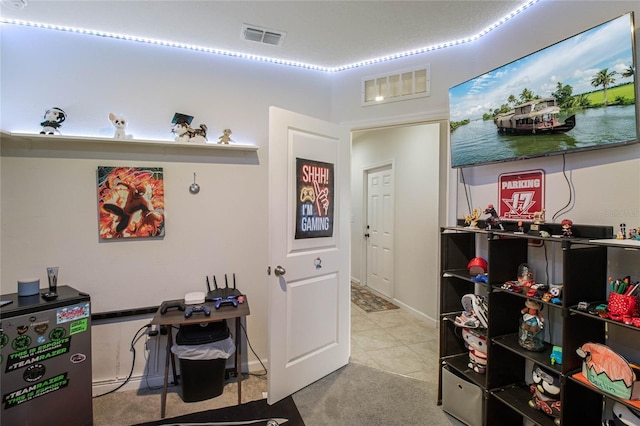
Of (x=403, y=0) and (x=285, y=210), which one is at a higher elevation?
(x=403, y=0)

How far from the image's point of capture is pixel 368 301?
15.4 ft

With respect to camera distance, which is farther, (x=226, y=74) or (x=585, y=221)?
(x=226, y=74)

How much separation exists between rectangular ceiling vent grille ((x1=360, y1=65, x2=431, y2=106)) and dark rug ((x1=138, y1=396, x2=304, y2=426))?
2.51 metres

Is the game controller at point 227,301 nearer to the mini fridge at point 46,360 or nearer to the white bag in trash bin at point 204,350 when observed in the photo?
the white bag in trash bin at point 204,350

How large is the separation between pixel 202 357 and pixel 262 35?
93.1 inches

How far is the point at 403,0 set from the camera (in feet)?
6.17

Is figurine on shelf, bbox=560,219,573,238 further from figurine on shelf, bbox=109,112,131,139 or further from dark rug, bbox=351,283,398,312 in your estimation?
dark rug, bbox=351,283,398,312

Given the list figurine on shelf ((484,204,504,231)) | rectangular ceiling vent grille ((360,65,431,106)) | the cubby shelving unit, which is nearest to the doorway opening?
rectangular ceiling vent grille ((360,65,431,106))

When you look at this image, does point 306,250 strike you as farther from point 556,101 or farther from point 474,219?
point 556,101

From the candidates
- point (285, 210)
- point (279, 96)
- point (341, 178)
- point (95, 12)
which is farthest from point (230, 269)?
point (95, 12)

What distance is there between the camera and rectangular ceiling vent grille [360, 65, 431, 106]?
8.36 ft

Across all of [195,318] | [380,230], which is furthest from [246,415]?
[380,230]

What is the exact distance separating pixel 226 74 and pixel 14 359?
2.33 meters

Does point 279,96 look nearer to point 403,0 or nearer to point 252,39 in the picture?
point 252,39
